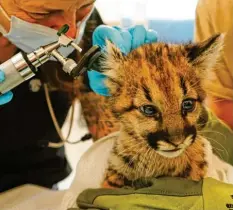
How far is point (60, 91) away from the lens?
1.02 meters

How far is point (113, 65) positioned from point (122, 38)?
0.05m

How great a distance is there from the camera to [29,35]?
79 cm

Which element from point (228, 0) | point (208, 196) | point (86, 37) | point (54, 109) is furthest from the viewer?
point (54, 109)

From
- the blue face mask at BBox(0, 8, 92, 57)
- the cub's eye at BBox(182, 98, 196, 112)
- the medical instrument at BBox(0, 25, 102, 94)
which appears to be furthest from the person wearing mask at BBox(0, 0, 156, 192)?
the cub's eye at BBox(182, 98, 196, 112)

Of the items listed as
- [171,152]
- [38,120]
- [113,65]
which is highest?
[113,65]

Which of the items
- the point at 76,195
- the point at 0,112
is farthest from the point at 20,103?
the point at 76,195

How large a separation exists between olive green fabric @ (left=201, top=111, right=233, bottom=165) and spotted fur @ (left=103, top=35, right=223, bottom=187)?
30mm

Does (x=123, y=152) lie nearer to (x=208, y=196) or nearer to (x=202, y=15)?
(x=208, y=196)

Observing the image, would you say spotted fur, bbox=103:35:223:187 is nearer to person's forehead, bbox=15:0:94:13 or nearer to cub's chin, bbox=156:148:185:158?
cub's chin, bbox=156:148:185:158

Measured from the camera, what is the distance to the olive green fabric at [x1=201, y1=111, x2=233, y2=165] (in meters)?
0.76

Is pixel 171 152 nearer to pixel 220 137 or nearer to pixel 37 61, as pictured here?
pixel 220 137

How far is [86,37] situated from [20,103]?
0.71 ft

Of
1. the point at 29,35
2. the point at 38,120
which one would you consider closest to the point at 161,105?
the point at 29,35

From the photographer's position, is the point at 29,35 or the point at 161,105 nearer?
the point at 161,105
